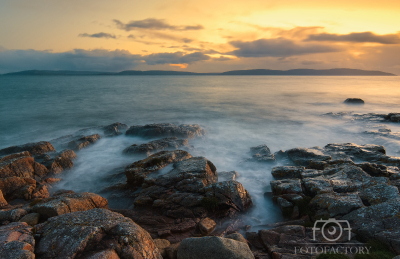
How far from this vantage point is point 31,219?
8281 mm

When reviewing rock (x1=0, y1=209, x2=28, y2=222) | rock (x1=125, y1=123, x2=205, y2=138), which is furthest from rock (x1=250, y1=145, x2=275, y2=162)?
rock (x1=0, y1=209, x2=28, y2=222)

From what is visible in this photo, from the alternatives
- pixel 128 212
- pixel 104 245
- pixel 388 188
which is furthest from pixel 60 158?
pixel 388 188

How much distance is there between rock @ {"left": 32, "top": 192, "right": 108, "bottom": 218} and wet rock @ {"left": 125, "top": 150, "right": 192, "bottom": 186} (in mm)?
3974

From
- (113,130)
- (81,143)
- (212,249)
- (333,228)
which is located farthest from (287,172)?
(113,130)

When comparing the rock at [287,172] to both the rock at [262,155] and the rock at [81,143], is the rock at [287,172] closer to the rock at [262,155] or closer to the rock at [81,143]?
the rock at [262,155]

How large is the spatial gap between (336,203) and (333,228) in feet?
4.78

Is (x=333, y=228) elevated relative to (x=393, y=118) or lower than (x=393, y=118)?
lower

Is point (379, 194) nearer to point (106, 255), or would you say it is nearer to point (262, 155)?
point (262, 155)

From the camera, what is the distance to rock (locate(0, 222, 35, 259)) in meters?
5.41

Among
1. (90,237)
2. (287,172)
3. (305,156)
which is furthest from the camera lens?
(305,156)

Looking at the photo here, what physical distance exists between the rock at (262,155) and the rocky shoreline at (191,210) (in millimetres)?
167

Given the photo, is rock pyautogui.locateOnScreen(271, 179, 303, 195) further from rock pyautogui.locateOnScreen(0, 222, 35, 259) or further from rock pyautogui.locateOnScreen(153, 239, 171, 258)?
rock pyautogui.locateOnScreen(0, 222, 35, 259)

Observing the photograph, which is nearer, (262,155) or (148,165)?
(148,165)

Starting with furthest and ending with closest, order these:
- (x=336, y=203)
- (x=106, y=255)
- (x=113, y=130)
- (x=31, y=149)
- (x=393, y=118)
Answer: (x=393, y=118) < (x=113, y=130) < (x=31, y=149) < (x=336, y=203) < (x=106, y=255)
